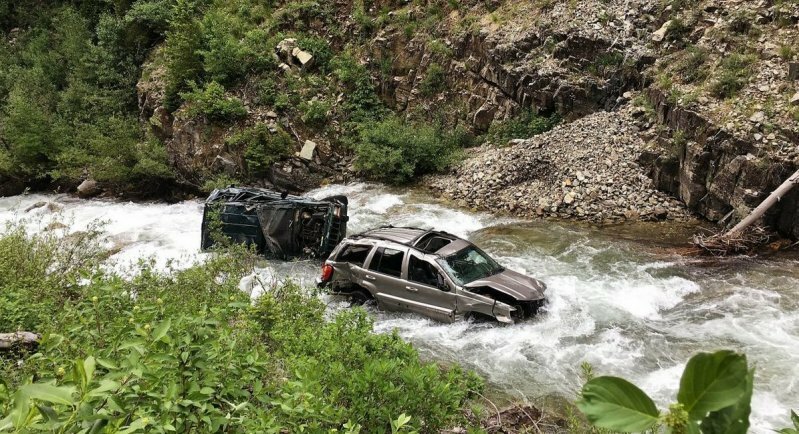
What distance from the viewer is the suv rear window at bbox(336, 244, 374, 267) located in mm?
8297

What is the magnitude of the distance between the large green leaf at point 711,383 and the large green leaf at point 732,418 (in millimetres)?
21

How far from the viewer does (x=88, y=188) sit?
19047 mm

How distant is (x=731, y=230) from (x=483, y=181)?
20.9 feet

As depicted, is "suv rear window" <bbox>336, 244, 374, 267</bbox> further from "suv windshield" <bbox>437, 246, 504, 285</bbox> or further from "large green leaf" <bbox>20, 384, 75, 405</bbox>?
"large green leaf" <bbox>20, 384, 75, 405</bbox>

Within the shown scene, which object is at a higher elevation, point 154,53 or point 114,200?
point 154,53

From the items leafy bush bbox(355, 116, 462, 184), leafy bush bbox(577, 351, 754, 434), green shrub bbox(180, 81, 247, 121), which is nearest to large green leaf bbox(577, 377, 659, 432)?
leafy bush bbox(577, 351, 754, 434)

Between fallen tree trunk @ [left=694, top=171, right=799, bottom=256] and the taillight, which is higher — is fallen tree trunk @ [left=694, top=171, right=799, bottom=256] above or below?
above

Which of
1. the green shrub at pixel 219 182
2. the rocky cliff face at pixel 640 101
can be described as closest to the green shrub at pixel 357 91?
the rocky cliff face at pixel 640 101

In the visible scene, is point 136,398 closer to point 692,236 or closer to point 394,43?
point 692,236

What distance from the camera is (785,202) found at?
9.73 m

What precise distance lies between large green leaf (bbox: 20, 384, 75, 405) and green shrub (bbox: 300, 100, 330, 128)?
1711 centimetres

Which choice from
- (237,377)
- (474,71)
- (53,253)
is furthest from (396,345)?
(474,71)

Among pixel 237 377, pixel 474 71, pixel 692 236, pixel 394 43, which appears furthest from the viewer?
pixel 394 43

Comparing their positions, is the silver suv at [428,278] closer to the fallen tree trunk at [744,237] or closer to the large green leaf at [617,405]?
the fallen tree trunk at [744,237]
